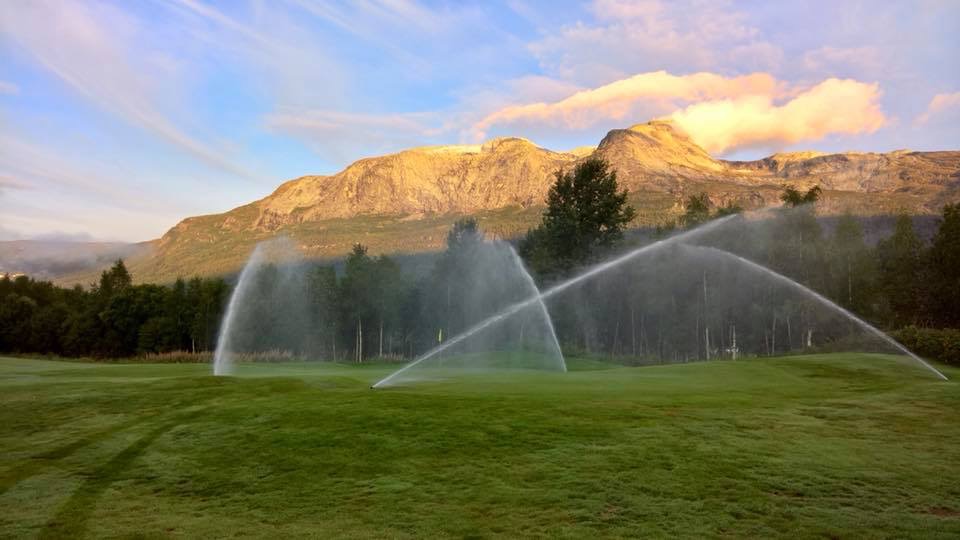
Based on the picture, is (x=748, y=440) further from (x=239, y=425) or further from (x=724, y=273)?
(x=724, y=273)

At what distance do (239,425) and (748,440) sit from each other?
11753mm

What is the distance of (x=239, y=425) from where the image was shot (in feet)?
49.5

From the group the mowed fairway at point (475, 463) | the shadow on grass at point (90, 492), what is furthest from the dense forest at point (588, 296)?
the shadow on grass at point (90, 492)

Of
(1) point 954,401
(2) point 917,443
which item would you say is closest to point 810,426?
(2) point 917,443

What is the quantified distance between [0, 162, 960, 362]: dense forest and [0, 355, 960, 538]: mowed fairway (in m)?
55.9

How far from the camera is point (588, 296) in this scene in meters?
85.4

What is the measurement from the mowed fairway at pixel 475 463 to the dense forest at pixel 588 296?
55.9 meters

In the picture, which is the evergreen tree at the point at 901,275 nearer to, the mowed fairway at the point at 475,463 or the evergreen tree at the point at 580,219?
the evergreen tree at the point at 580,219

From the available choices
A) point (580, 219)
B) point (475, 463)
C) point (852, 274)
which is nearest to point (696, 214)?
point (852, 274)

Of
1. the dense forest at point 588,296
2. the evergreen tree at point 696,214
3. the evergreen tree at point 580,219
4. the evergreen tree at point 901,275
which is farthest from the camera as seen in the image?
the evergreen tree at point 696,214

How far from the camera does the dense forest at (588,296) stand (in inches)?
2827

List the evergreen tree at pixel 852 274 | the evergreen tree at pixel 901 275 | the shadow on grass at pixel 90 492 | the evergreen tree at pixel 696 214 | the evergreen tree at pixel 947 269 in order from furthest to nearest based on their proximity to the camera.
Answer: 1. the evergreen tree at pixel 696 214
2. the evergreen tree at pixel 852 274
3. the evergreen tree at pixel 901 275
4. the evergreen tree at pixel 947 269
5. the shadow on grass at pixel 90 492

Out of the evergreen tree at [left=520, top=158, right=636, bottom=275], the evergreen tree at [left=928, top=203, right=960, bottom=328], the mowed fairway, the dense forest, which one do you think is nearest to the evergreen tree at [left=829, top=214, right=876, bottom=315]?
the dense forest

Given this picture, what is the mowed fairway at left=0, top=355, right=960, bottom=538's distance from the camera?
9.11m
